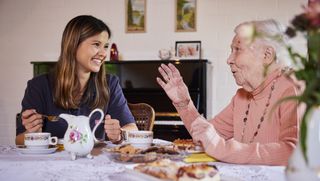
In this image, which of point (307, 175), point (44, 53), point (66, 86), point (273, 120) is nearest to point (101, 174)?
point (307, 175)

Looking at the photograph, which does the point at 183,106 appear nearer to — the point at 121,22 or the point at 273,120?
the point at 273,120

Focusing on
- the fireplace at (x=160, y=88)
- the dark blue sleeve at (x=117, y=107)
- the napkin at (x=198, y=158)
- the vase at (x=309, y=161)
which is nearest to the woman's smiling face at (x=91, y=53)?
the dark blue sleeve at (x=117, y=107)

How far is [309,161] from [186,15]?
12.1ft

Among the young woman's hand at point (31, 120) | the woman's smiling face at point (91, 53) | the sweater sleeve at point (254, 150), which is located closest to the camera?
the sweater sleeve at point (254, 150)

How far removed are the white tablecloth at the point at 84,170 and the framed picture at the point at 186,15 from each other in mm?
3095

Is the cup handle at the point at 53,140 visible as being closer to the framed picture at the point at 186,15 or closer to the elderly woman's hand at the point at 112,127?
the elderly woman's hand at the point at 112,127

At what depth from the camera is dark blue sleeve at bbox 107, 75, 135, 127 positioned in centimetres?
241

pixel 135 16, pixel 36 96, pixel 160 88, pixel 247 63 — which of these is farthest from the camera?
pixel 135 16

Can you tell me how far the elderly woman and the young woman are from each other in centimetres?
48

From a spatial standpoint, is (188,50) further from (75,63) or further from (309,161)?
(309,161)

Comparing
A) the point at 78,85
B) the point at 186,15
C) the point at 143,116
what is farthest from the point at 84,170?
the point at 186,15

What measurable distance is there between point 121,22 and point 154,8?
0.41m

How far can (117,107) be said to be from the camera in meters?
2.44

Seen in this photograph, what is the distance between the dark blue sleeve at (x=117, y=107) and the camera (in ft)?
7.90
